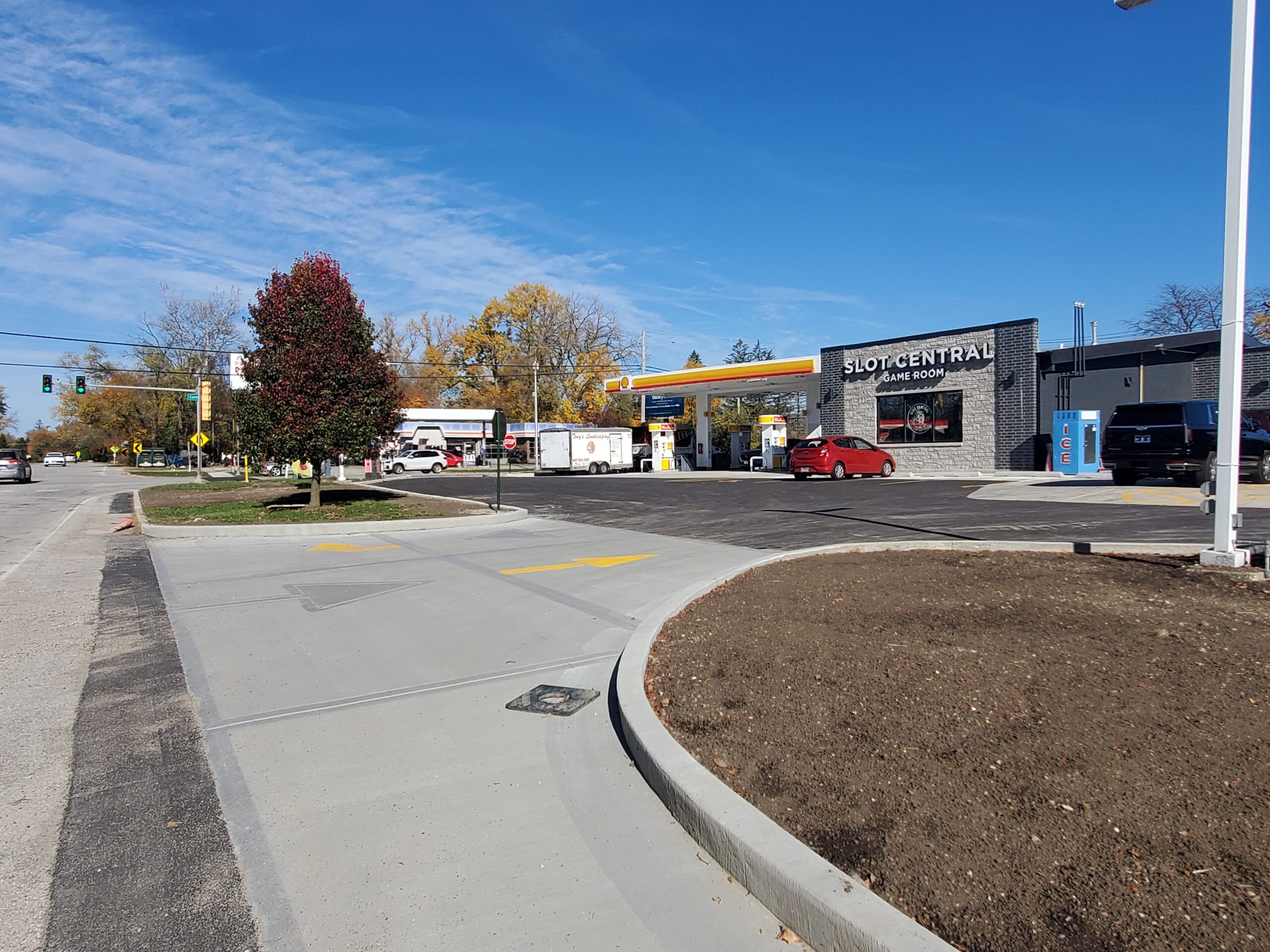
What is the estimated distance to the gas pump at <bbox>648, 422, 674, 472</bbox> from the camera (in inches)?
1652

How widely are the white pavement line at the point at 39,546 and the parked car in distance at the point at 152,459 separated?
57.7 metres

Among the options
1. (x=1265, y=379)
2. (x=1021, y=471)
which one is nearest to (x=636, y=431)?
(x=1021, y=471)

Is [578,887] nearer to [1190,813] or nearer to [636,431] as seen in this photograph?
[1190,813]

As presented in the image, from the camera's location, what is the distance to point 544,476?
39.9m

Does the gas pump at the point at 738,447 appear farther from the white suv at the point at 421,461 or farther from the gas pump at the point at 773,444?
the white suv at the point at 421,461

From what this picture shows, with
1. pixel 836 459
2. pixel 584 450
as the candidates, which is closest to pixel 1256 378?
pixel 836 459

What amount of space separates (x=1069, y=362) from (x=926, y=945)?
107 feet

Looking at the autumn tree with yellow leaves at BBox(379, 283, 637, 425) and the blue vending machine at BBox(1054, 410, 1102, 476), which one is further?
the autumn tree with yellow leaves at BBox(379, 283, 637, 425)

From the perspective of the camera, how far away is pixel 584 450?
4444 cm

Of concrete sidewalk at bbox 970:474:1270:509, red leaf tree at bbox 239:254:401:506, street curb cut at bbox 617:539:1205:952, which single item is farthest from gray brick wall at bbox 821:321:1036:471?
street curb cut at bbox 617:539:1205:952

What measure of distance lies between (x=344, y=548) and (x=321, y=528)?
2.67 meters

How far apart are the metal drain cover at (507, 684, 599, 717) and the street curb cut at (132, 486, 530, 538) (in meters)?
10.7

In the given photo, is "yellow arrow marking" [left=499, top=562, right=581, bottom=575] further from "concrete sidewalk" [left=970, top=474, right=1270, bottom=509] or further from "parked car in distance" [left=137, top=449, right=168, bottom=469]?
"parked car in distance" [left=137, top=449, right=168, bottom=469]

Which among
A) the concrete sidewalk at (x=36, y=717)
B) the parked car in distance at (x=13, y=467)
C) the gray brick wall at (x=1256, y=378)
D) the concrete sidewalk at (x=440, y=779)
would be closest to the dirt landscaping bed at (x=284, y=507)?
the concrete sidewalk at (x=36, y=717)
